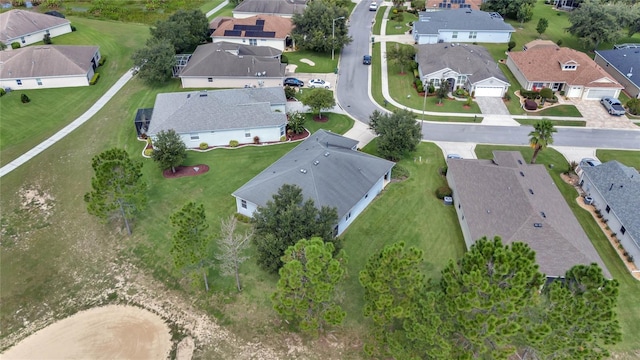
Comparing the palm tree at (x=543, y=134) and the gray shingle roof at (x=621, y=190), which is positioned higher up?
the palm tree at (x=543, y=134)

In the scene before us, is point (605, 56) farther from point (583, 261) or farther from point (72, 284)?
point (72, 284)

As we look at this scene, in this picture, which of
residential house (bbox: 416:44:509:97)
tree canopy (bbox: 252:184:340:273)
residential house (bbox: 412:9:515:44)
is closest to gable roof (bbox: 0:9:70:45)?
residential house (bbox: 412:9:515:44)

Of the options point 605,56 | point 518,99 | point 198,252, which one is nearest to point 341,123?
point 518,99

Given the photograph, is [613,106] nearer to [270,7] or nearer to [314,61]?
[314,61]

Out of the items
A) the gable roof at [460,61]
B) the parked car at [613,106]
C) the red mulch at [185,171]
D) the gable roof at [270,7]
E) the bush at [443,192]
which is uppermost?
the gable roof at [270,7]

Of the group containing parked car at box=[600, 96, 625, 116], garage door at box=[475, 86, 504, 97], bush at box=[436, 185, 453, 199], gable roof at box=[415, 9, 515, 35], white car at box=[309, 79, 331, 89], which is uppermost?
gable roof at box=[415, 9, 515, 35]

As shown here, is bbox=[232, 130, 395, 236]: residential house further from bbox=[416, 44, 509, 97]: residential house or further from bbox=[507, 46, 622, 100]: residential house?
bbox=[507, 46, 622, 100]: residential house

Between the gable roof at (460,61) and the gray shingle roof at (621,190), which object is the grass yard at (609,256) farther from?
the gable roof at (460,61)

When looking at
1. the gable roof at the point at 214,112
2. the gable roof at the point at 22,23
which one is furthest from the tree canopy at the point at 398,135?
the gable roof at the point at 22,23
